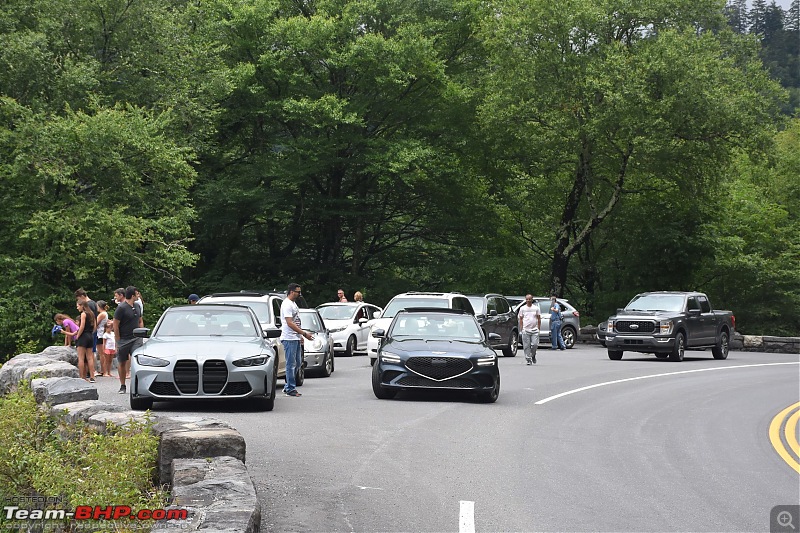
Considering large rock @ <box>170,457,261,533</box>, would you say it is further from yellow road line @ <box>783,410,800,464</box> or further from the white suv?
the white suv

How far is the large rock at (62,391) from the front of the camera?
11.6 meters

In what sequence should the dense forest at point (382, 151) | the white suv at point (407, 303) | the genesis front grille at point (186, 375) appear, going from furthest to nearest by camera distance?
the dense forest at point (382, 151), the white suv at point (407, 303), the genesis front grille at point (186, 375)

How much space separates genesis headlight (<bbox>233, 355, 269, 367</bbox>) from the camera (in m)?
14.7

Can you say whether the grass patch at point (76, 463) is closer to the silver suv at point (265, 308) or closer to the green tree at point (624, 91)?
the silver suv at point (265, 308)

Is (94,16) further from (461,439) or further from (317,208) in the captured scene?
(461,439)

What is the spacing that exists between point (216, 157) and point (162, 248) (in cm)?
1078

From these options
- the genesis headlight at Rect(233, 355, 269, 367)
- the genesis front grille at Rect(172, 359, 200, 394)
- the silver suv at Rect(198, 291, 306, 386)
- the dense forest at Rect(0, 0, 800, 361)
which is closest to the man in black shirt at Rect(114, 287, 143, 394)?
the silver suv at Rect(198, 291, 306, 386)

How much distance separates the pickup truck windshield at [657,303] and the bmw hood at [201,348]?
19377mm

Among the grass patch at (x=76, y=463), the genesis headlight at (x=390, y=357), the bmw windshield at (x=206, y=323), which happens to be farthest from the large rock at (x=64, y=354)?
the grass patch at (x=76, y=463)

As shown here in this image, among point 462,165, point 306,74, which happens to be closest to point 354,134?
point 306,74

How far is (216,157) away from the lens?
153 feet

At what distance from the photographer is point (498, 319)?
101ft

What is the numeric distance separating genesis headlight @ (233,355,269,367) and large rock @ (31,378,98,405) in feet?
8.82

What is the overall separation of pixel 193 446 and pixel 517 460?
404cm
